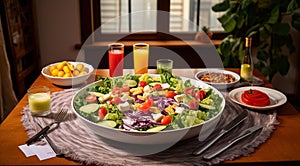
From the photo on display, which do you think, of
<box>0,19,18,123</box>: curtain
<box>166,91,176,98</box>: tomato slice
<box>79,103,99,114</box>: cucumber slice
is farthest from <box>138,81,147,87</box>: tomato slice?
<box>0,19,18,123</box>: curtain

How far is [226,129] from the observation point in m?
1.35

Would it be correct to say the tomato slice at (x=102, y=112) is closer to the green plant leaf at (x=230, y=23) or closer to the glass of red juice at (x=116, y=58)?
the glass of red juice at (x=116, y=58)

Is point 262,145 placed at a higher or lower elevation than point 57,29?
lower

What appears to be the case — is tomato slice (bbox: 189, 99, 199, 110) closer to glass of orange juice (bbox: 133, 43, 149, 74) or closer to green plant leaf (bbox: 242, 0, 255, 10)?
glass of orange juice (bbox: 133, 43, 149, 74)

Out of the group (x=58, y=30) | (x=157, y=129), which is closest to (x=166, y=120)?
(x=157, y=129)

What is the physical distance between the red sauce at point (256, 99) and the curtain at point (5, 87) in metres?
1.75

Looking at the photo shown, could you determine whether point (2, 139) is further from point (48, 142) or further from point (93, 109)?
point (93, 109)

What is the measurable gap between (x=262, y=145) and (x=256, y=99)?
1.08ft

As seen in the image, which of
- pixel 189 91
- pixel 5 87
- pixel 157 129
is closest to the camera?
pixel 157 129

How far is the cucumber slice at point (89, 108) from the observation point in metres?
1.37

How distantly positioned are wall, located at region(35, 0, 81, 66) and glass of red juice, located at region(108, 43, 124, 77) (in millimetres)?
1523

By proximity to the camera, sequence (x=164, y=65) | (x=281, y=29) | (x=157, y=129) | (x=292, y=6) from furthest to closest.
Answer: (x=281, y=29) < (x=292, y=6) < (x=164, y=65) < (x=157, y=129)

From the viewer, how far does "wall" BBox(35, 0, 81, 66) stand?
3311 millimetres

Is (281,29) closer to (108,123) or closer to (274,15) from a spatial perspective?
(274,15)
